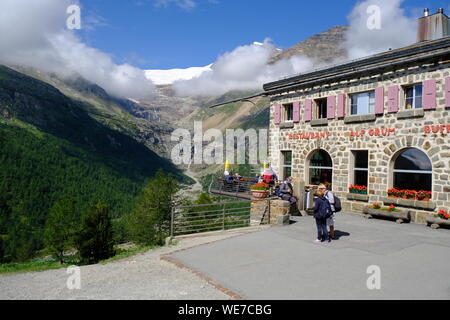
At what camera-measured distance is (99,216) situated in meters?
40.9

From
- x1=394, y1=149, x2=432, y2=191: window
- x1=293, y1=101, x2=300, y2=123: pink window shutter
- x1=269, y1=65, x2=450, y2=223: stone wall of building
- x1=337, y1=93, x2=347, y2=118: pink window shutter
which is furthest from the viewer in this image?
x1=293, y1=101, x2=300, y2=123: pink window shutter

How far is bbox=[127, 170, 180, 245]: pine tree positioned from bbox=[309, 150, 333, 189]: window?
19.1m

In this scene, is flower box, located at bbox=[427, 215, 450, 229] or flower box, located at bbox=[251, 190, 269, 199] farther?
flower box, located at bbox=[251, 190, 269, 199]

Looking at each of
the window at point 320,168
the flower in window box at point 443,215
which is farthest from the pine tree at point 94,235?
the flower in window box at point 443,215

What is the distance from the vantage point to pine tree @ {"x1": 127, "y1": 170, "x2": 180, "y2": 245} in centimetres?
3484

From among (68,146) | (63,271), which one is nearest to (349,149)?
(63,271)

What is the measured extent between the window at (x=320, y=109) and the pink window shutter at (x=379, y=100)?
3.11 metres

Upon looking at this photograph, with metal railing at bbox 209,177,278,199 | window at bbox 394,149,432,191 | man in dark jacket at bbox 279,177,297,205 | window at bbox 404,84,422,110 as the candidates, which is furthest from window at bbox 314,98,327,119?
metal railing at bbox 209,177,278,199

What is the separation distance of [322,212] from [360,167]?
22.5 feet

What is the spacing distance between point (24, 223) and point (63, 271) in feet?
A: 305

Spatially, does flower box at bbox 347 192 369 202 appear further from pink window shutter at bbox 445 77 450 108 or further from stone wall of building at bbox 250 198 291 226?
pink window shutter at bbox 445 77 450 108

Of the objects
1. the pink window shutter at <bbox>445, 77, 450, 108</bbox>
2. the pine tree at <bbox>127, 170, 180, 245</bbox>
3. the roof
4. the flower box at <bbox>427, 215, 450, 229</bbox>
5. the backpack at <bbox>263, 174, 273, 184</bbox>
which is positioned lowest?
the pine tree at <bbox>127, 170, 180, 245</bbox>
